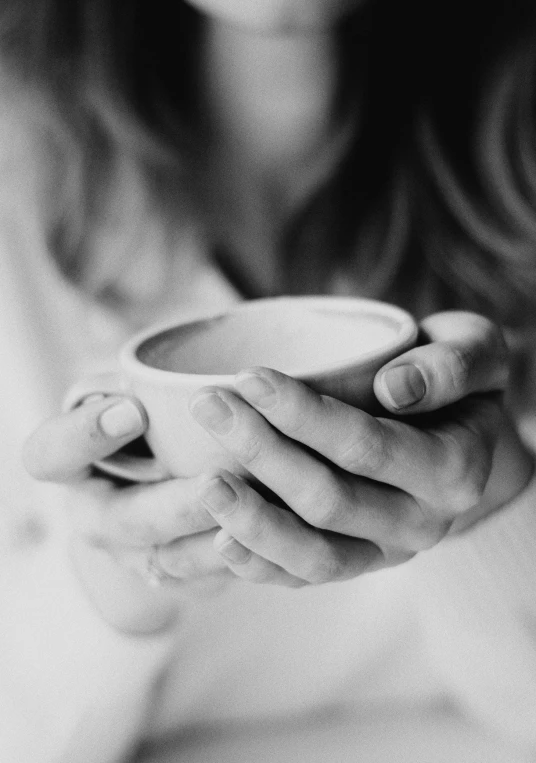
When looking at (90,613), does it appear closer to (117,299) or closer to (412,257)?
(117,299)

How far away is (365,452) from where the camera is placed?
41cm

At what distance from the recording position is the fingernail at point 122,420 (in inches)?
16.8

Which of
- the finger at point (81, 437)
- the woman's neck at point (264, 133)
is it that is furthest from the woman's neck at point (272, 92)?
the finger at point (81, 437)

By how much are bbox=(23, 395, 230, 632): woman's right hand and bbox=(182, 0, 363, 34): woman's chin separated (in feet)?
1.38

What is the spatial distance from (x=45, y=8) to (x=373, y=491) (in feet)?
2.39

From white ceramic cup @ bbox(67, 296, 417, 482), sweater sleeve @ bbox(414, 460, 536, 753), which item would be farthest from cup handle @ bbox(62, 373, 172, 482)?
sweater sleeve @ bbox(414, 460, 536, 753)

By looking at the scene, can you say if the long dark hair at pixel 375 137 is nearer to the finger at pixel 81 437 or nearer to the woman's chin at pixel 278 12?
the woman's chin at pixel 278 12

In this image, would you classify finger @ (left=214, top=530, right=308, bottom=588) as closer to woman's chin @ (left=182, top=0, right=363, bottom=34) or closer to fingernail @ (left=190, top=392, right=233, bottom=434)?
fingernail @ (left=190, top=392, right=233, bottom=434)

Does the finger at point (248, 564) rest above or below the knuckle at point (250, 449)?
below

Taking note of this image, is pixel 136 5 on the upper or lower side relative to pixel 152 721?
upper

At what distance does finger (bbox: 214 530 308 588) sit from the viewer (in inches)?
17.8

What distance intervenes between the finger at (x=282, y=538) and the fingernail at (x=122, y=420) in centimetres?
6

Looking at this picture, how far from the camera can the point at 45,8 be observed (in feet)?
2.90

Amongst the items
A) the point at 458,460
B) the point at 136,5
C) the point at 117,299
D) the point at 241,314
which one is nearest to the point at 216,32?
the point at 136,5
